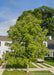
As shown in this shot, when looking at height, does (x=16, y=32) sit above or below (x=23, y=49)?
above

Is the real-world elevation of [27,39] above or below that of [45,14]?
below

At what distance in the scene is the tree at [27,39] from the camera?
14500 mm

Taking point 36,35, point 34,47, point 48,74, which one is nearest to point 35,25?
point 36,35

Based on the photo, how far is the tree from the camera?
14500 millimetres

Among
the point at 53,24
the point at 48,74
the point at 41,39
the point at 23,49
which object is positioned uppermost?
the point at 53,24

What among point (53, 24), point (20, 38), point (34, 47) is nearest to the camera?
point (34, 47)

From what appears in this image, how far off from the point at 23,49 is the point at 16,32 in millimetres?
2692

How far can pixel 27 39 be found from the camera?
14547 mm

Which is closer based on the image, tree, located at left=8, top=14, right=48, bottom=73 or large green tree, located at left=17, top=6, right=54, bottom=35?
tree, located at left=8, top=14, right=48, bottom=73

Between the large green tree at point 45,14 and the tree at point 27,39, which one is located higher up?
the large green tree at point 45,14

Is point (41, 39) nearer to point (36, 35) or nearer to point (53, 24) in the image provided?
point (36, 35)

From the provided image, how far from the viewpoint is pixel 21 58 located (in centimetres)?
1487

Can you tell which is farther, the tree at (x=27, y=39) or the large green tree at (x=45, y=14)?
the large green tree at (x=45, y=14)

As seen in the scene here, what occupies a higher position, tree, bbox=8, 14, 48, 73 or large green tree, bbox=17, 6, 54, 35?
large green tree, bbox=17, 6, 54, 35
